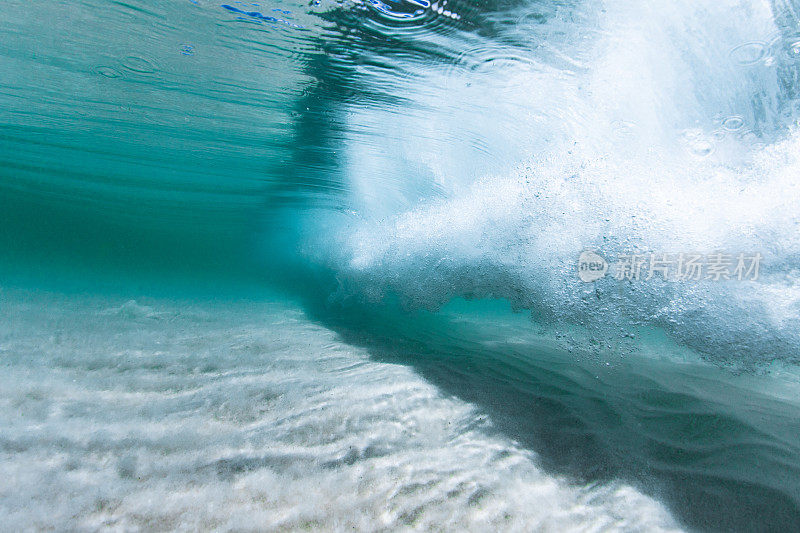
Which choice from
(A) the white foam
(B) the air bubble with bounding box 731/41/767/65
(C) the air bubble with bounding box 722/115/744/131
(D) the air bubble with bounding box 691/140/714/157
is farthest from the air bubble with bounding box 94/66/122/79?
(C) the air bubble with bounding box 722/115/744/131

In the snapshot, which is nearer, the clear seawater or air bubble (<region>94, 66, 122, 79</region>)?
the clear seawater

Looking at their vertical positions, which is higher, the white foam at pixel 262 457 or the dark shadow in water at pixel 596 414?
the dark shadow in water at pixel 596 414

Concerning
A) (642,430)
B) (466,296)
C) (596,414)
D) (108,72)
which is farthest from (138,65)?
(642,430)

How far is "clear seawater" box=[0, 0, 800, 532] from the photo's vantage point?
295cm

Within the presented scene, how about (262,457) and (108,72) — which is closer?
(262,457)

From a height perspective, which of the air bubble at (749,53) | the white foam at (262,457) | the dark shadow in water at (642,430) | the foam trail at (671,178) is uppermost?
the air bubble at (749,53)

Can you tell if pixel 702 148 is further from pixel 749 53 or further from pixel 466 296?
pixel 466 296

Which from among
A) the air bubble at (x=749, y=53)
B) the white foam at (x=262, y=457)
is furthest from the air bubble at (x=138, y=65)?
the air bubble at (x=749, y=53)

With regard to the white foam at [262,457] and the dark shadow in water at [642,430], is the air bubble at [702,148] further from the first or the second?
the white foam at [262,457]

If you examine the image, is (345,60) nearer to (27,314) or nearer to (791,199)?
→ (791,199)

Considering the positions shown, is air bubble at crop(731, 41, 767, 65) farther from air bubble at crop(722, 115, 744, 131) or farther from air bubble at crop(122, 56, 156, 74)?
air bubble at crop(122, 56, 156, 74)

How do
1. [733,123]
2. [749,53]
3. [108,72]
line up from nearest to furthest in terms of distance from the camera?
[749,53], [733,123], [108,72]

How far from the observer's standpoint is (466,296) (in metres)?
9.81

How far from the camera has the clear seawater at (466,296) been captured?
2953 mm
